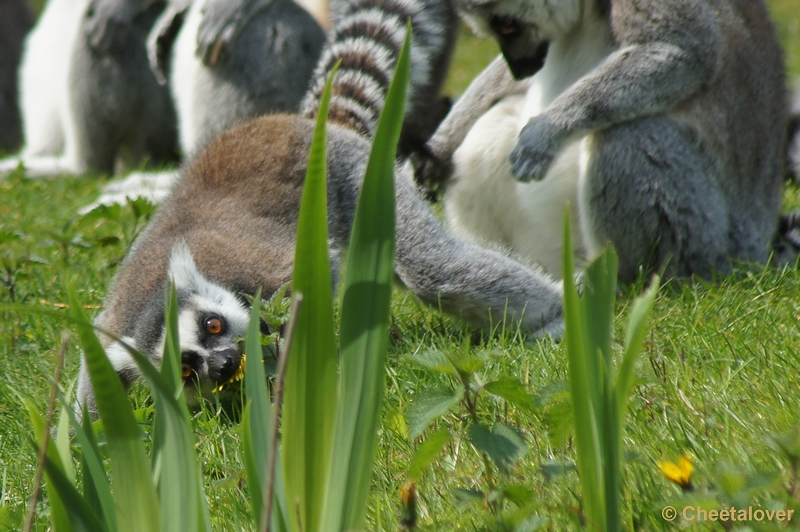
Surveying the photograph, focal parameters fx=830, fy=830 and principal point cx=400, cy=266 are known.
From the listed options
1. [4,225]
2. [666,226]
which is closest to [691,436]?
[666,226]

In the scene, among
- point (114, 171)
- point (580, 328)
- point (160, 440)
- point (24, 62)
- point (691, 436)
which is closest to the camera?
point (580, 328)

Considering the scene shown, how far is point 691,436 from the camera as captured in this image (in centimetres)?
164

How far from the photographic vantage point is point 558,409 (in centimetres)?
143

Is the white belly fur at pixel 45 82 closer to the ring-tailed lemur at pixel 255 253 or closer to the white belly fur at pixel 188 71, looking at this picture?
the white belly fur at pixel 188 71

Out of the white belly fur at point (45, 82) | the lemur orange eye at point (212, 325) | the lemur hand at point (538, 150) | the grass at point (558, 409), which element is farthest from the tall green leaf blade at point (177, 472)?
the white belly fur at point (45, 82)

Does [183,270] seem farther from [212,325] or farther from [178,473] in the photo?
[178,473]

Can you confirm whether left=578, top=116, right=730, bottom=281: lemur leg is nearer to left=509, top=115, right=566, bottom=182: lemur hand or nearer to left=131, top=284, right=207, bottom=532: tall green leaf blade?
left=509, top=115, right=566, bottom=182: lemur hand

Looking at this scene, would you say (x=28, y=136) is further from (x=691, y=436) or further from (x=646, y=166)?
(x=691, y=436)

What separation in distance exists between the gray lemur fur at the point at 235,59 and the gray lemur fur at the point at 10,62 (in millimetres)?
3317

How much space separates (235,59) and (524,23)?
232 centimetres

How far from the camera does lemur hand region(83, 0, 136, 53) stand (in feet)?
17.4

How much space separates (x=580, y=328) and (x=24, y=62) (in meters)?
6.84

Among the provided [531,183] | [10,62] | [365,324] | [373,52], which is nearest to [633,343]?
[365,324]

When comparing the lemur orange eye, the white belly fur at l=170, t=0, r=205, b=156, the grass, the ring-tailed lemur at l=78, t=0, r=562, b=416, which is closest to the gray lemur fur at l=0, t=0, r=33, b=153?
the white belly fur at l=170, t=0, r=205, b=156
